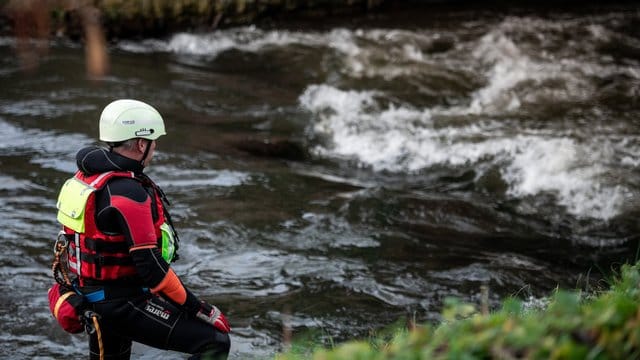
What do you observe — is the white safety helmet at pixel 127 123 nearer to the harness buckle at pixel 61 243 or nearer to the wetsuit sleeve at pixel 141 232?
the wetsuit sleeve at pixel 141 232

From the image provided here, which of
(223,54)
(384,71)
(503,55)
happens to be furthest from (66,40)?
(503,55)

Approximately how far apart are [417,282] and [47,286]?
10.6ft

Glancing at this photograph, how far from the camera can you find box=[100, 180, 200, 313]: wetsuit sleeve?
4.07 metres

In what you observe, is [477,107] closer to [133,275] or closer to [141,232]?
[133,275]

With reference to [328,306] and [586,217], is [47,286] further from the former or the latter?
[586,217]

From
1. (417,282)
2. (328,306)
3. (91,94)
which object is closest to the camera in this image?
(328,306)

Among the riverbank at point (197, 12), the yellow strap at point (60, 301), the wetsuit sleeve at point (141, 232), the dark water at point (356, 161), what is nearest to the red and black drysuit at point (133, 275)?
the wetsuit sleeve at point (141, 232)

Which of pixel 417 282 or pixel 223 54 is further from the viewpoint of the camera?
pixel 223 54

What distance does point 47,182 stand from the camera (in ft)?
29.1

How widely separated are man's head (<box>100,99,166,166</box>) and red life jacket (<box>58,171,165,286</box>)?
16 cm

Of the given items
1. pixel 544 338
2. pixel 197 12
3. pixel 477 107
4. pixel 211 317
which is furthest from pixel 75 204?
pixel 197 12

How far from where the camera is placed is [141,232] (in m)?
4.08

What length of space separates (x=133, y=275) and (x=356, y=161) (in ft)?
20.3

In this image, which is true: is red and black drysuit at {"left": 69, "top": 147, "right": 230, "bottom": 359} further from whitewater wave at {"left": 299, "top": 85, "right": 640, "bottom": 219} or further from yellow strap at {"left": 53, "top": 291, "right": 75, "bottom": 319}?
whitewater wave at {"left": 299, "top": 85, "right": 640, "bottom": 219}
